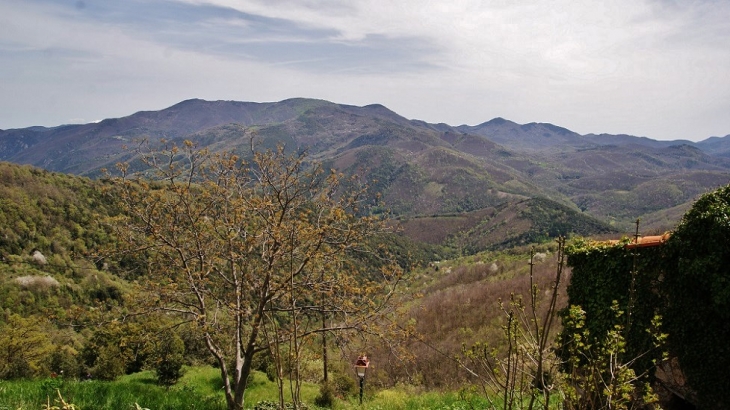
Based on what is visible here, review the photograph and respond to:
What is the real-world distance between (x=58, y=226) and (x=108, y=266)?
45.4 feet

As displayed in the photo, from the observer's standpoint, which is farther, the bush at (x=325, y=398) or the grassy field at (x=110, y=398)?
the bush at (x=325, y=398)

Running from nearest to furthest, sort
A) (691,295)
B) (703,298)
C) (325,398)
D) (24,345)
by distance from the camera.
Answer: (703,298) < (691,295) < (325,398) < (24,345)

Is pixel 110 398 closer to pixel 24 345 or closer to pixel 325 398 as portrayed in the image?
→ pixel 325 398

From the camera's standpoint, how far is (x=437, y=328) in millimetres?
36688

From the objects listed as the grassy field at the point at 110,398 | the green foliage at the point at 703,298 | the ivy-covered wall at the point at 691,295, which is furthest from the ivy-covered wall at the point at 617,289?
the grassy field at the point at 110,398

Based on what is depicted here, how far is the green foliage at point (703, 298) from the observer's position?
294 inches

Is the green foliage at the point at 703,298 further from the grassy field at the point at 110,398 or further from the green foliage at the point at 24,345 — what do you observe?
the green foliage at the point at 24,345

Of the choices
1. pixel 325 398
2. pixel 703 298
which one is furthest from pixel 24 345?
pixel 703 298

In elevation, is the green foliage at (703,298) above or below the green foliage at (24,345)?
above

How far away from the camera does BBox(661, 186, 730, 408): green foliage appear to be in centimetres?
746

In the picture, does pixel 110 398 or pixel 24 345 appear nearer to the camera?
pixel 110 398

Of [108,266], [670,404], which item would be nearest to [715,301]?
[670,404]

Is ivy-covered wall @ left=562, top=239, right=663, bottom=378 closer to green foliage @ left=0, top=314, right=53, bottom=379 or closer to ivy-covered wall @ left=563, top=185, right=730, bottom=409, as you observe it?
ivy-covered wall @ left=563, top=185, right=730, bottom=409

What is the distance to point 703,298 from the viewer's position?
7.75m
